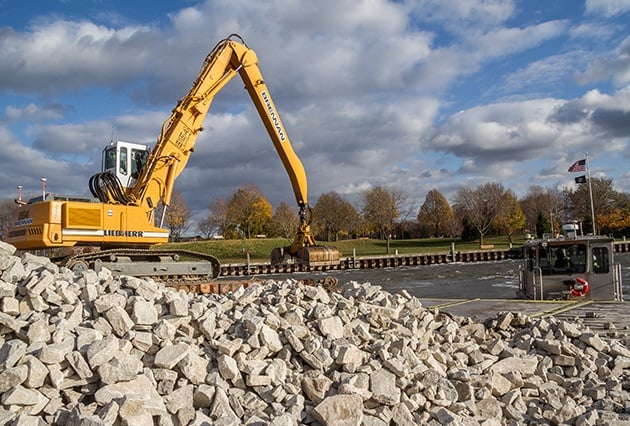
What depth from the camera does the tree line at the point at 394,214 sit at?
2400 inches

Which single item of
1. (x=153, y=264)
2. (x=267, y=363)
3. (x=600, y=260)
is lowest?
(x=267, y=363)

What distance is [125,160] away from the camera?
547 inches

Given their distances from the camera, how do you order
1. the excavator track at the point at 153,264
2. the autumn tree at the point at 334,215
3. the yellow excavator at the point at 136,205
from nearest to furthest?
1. the yellow excavator at the point at 136,205
2. the excavator track at the point at 153,264
3. the autumn tree at the point at 334,215

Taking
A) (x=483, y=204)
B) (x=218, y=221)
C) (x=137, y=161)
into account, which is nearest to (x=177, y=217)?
(x=218, y=221)

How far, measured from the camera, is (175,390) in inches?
202

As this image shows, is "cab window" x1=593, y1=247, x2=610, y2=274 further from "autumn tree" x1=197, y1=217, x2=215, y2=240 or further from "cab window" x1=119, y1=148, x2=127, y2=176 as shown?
"autumn tree" x1=197, y1=217, x2=215, y2=240

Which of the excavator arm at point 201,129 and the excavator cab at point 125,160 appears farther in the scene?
the excavator arm at point 201,129

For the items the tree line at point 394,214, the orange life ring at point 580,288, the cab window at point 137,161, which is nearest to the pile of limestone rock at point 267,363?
the orange life ring at point 580,288

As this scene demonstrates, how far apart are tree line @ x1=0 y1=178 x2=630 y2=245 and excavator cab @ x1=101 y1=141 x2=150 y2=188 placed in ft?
140

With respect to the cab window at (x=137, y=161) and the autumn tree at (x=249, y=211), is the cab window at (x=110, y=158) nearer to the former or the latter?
the cab window at (x=137, y=161)

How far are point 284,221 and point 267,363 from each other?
56.2 m

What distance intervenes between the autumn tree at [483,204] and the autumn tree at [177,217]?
111 feet

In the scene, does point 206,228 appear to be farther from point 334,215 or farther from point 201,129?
point 201,129

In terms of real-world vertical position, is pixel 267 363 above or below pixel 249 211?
below
